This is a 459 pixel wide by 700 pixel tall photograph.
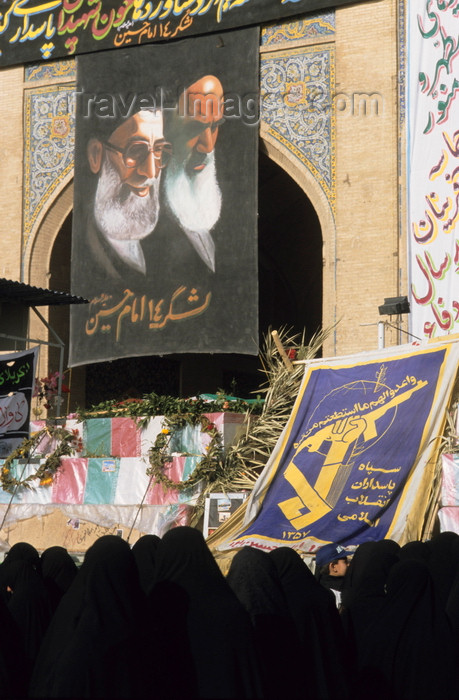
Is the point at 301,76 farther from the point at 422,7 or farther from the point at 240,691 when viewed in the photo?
the point at 240,691

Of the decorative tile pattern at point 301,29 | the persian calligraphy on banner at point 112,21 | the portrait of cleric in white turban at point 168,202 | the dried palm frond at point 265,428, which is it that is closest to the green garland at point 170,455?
the dried palm frond at point 265,428

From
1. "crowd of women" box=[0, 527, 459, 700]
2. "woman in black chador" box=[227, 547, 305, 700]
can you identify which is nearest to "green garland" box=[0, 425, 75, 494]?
"crowd of women" box=[0, 527, 459, 700]

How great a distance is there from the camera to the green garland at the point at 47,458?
36.9 ft

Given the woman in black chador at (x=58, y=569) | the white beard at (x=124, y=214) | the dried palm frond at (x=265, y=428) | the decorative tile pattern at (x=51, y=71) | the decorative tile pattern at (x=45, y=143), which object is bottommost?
the woman in black chador at (x=58, y=569)

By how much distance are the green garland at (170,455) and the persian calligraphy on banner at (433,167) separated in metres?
3.00

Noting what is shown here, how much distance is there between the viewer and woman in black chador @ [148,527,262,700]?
306 centimetres

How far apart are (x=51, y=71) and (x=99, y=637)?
43.7 feet

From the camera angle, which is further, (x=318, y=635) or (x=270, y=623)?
(x=318, y=635)

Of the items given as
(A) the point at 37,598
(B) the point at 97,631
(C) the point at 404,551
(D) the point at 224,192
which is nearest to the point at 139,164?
(D) the point at 224,192

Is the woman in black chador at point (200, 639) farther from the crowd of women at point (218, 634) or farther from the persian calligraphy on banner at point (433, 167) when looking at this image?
the persian calligraphy on banner at point (433, 167)

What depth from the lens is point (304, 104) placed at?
44.6 feet

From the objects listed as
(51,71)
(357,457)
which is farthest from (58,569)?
(51,71)

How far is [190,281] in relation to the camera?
13.5 m

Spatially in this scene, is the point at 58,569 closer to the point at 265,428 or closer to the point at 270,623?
the point at 270,623
